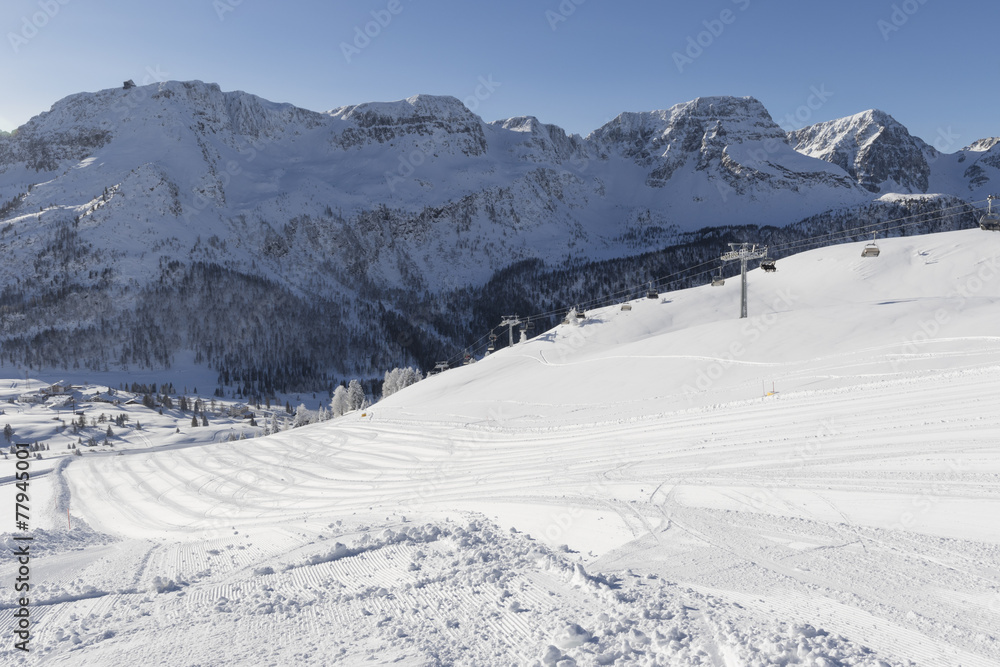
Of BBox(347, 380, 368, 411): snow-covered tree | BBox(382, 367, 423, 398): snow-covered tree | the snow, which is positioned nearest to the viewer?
the snow

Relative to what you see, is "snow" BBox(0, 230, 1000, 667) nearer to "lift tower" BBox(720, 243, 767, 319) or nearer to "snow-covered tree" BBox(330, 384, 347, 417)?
"lift tower" BBox(720, 243, 767, 319)

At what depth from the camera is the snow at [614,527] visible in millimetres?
8445

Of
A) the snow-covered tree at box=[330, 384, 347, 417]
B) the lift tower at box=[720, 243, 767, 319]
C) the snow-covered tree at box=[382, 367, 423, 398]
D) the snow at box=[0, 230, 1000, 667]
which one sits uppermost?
the lift tower at box=[720, 243, 767, 319]

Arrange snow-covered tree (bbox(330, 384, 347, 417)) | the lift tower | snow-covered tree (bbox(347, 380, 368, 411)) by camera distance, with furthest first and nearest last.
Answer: snow-covered tree (bbox(330, 384, 347, 417)) < snow-covered tree (bbox(347, 380, 368, 411)) < the lift tower

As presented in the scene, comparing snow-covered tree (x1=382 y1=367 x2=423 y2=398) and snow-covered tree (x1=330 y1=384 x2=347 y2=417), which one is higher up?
snow-covered tree (x1=382 y1=367 x2=423 y2=398)

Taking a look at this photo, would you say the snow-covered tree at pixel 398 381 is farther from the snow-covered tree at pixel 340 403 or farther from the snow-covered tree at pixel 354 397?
the snow-covered tree at pixel 340 403

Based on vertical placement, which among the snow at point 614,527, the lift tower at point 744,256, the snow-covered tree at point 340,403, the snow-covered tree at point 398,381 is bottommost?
the snow-covered tree at point 340,403

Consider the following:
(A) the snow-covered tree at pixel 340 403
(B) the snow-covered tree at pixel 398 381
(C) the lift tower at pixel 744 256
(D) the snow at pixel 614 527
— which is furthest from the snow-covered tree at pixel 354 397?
(C) the lift tower at pixel 744 256

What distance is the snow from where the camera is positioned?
8.45 meters

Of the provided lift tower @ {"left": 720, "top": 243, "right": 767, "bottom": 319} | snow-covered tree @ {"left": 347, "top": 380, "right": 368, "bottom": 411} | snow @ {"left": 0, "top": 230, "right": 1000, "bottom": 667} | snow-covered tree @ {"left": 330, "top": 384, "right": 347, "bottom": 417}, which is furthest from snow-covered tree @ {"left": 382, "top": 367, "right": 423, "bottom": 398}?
lift tower @ {"left": 720, "top": 243, "right": 767, "bottom": 319}

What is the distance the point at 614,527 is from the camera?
13.3 m

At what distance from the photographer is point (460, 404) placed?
1353 inches

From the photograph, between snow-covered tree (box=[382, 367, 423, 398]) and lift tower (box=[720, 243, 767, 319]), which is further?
snow-covered tree (box=[382, 367, 423, 398])

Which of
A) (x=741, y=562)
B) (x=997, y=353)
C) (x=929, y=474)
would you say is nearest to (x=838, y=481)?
(x=929, y=474)
